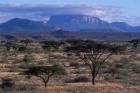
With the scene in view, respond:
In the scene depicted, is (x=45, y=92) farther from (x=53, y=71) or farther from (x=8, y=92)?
(x=53, y=71)

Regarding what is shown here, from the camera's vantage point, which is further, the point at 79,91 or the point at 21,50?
the point at 21,50

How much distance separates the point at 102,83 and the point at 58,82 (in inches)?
145

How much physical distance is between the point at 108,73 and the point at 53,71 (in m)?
14.4

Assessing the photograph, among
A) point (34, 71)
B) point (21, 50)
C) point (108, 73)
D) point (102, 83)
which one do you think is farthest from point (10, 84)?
point (21, 50)

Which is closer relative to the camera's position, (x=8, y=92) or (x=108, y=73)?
(x=8, y=92)

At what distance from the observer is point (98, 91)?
35531 millimetres

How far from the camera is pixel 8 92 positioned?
115 feet

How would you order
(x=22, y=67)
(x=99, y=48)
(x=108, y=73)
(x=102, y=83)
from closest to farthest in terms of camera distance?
(x=102, y=83)
(x=99, y=48)
(x=108, y=73)
(x=22, y=67)

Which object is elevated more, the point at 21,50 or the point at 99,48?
the point at 99,48

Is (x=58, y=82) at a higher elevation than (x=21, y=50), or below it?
higher

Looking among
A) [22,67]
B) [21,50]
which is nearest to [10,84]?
[22,67]

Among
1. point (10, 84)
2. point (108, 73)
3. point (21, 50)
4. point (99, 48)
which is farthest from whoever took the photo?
point (21, 50)

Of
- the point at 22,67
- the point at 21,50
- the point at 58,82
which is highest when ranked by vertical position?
the point at 58,82

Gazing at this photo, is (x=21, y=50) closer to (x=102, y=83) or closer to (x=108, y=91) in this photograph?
(x=102, y=83)
